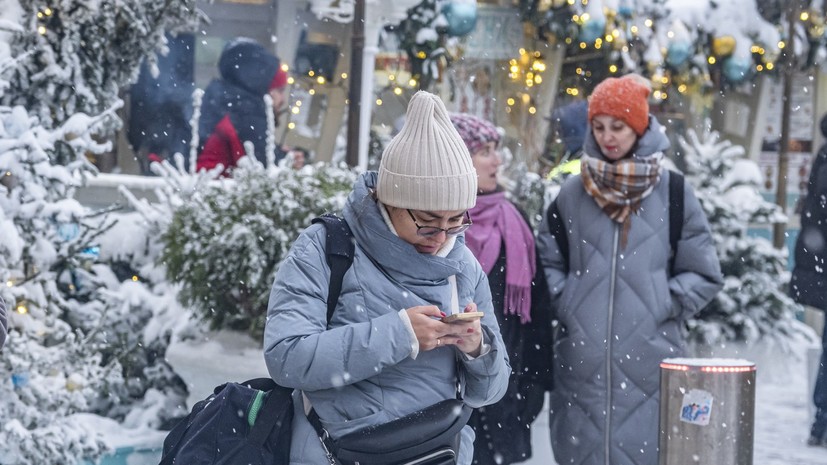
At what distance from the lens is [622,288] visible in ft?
18.2

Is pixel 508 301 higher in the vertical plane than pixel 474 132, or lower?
lower

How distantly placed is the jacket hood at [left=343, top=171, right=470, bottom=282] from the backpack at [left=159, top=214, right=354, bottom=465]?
0.13 feet

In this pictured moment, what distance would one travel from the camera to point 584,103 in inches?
342

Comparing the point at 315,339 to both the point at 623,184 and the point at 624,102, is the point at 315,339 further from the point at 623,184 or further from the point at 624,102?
the point at 624,102

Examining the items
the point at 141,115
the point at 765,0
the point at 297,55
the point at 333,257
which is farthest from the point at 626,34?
the point at 333,257

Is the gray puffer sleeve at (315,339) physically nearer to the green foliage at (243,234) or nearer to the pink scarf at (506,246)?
the pink scarf at (506,246)

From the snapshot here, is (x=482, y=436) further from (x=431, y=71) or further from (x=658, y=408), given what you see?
(x=431, y=71)

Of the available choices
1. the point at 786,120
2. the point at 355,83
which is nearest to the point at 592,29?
the point at 786,120

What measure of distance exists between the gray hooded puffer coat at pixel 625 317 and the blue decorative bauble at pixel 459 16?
273 inches

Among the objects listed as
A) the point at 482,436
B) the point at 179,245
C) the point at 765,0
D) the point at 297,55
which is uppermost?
the point at 765,0

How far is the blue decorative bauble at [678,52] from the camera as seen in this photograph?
14.8 m

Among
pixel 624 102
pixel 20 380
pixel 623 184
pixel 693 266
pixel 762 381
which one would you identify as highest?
pixel 624 102

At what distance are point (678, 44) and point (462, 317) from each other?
12057 mm

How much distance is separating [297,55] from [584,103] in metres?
5.72
